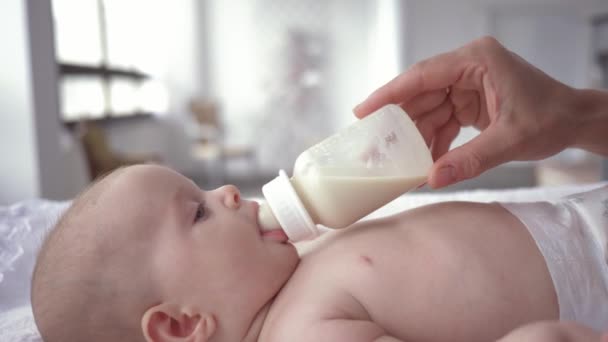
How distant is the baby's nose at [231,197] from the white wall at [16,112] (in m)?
1.12

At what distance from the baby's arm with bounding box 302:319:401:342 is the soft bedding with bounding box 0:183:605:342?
0.44 metres

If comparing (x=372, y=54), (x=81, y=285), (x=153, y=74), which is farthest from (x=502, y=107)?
(x=153, y=74)

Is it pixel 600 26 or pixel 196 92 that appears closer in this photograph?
pixel 600 26

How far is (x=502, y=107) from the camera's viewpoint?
88 centimetres

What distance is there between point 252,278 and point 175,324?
5.4 inches

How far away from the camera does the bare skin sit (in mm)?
748

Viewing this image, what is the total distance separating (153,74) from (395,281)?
6309 millimetres

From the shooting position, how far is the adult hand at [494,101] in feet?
2.70

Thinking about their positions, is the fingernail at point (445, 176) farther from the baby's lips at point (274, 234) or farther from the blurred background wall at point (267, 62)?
the blurred background wall at point (267, 62)

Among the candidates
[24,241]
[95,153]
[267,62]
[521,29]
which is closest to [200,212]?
[24,241]

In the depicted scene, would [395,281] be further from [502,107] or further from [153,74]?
[153,74]

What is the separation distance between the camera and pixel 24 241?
1099 mm

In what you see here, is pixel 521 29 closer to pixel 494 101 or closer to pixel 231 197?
pixel 494 101

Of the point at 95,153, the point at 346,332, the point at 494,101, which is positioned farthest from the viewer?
the point at 95,153
